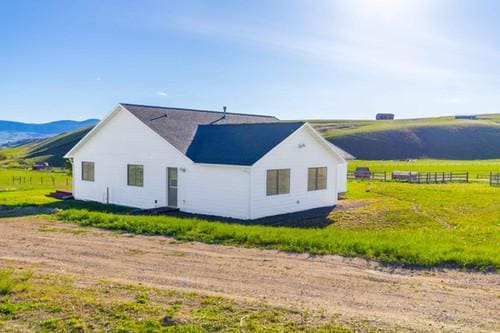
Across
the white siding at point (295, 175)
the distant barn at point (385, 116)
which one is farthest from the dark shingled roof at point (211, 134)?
the distant barn at point (385, 116)

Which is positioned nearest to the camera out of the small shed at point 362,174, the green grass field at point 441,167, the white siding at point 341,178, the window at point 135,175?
the window at point 135,175

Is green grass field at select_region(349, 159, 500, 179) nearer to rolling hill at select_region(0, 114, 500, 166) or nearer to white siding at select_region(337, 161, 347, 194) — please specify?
white siding at select_region(337, 161, 347, 194)

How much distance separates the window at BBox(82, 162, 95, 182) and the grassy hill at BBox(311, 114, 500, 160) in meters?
91.2

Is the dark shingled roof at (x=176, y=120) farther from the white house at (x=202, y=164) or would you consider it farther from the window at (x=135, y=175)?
the window at (x=135, y=175)

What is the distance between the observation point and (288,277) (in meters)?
8.92

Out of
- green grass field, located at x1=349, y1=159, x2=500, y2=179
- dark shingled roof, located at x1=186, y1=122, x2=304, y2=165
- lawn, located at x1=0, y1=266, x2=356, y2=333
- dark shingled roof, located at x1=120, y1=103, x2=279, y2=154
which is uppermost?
dark shingled roof, located at x1=120, y1=103, x2=279, y2=154

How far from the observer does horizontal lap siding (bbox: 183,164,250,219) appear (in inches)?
708

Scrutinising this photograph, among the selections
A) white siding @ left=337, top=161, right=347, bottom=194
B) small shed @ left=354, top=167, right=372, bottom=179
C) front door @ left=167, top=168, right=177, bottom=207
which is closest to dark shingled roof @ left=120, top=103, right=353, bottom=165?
front door @ left=167, top=168, right=177, bottom=207

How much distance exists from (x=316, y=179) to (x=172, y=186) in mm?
6960

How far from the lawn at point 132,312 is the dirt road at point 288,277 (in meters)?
0.52

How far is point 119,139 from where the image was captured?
22391 millimetres

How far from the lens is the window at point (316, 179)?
21234mm

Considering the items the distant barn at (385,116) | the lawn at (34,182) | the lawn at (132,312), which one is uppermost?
the distant barn at (385,116)

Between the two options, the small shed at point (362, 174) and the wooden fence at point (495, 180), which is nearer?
the wooden fence at point (495, 180)
